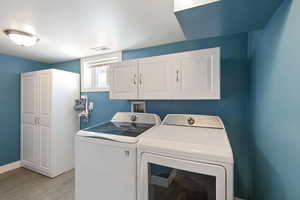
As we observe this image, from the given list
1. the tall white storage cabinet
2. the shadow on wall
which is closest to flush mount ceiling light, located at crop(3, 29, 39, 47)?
the tall white storage cabinet

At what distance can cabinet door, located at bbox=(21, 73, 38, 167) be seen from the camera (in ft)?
8.32

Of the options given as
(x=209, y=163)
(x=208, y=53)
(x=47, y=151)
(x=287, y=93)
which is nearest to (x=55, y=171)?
(x=47, y=151)

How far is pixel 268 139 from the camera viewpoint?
1052mm

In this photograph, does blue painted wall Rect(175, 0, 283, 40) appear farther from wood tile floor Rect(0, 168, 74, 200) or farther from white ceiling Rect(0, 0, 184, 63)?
wood tile floor Rect(0, 168, 74, 200)

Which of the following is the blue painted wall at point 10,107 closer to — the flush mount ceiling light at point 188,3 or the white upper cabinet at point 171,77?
the white upper cabinet at point 171,77

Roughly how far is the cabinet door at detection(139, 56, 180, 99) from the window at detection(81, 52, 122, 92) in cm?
110

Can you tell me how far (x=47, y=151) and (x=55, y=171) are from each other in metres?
0.38

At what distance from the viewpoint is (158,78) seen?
68.0 inches

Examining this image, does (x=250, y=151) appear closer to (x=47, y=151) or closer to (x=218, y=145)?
(x=218, y=145)

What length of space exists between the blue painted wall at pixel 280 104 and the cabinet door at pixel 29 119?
339cm

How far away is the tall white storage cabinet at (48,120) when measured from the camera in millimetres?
2338

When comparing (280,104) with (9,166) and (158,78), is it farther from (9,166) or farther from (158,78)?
(9,166)

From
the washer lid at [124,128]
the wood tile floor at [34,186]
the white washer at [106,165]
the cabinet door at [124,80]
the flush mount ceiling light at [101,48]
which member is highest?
the flush mount ceiling light at [101,48]

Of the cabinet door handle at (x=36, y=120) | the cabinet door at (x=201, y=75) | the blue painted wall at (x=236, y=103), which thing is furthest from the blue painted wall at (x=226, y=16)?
the cabinet door handle at (x=36, y=120)
